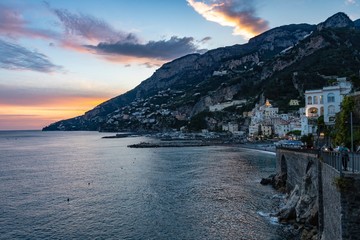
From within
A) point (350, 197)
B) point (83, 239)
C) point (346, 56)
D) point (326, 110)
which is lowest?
point (83, 239)

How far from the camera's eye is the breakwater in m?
12.2

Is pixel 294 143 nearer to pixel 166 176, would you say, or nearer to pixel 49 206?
pixel 166 176

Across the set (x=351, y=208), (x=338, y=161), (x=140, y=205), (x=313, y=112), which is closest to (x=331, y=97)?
(x=313, y=112)

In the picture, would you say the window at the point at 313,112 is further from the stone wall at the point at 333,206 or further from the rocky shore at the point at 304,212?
the stone wall at the point at 333,206

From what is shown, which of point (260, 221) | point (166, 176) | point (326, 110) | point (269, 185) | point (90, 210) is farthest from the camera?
point (166, 176)

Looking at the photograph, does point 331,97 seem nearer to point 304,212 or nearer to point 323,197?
point 304,212

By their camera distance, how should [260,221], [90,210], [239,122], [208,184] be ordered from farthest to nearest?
[239,122]
[208,184]
[90,210]
[260,221]

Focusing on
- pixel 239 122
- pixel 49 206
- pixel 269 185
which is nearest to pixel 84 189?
pixel 49 206

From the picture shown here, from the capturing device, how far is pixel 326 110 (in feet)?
166

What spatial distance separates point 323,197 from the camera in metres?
18.2

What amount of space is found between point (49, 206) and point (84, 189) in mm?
10329

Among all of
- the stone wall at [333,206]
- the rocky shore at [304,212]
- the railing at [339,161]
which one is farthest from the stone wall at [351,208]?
the rocky shore at [304,212]

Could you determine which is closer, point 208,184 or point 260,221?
point 260,221

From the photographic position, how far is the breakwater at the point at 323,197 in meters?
12.2
